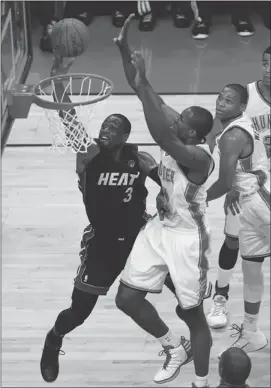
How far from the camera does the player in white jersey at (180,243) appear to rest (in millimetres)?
3031

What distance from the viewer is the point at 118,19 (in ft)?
23.1

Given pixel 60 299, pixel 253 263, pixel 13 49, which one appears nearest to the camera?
pixel 253 263

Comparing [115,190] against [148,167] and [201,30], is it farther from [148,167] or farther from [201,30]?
[201,30]

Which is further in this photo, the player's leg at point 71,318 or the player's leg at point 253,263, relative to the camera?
the player's leg at point 253,263

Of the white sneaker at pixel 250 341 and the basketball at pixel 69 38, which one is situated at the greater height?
the basketball at pixel 69 38

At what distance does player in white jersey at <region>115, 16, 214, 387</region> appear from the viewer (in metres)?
3.03

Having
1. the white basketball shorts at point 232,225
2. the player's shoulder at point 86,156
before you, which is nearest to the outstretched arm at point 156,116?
the player's shoulder at point 86,156

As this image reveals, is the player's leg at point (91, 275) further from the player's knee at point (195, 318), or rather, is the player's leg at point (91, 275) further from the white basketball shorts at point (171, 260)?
the player's knee at point (195, 318)

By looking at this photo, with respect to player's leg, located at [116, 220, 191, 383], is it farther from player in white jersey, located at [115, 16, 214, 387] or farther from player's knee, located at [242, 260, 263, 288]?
player's knee, located at [242, 260, 263, 288]

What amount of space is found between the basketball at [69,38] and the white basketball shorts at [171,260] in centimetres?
61

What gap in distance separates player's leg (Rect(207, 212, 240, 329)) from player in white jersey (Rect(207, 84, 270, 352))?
0.08 m

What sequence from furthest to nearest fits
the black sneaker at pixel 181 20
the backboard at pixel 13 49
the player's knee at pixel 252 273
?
the black sneaker at pixel 181 20 < the backboard at pixel 13 49 < the player's knee at pixel 252 273

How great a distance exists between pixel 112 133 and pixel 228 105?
1.34 feet

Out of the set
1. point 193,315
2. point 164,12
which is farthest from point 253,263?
point 164,12
